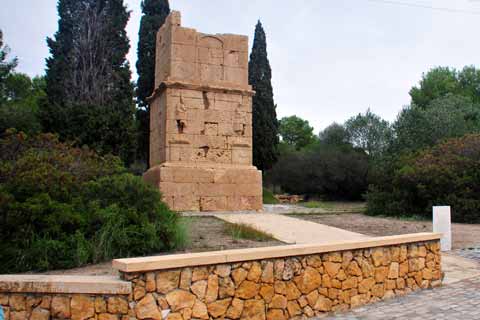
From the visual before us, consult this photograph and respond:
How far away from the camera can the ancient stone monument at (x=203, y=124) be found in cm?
1325

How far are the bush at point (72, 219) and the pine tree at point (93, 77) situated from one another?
12377mm

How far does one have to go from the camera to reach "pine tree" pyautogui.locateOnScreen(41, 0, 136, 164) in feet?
65.7

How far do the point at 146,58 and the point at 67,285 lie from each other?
22293 mm

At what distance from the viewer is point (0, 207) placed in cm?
616

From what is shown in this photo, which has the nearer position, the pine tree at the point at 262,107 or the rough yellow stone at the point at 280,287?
the rough yellow stone at the point at 280,287

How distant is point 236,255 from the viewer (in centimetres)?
501

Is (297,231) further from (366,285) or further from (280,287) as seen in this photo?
(280,287)

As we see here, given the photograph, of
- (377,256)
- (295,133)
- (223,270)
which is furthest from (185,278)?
(295,133)

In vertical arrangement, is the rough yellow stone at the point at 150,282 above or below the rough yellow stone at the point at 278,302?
above

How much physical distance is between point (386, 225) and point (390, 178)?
514cm

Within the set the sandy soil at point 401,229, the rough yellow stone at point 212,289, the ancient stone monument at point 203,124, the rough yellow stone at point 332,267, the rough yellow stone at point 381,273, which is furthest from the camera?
the ancient stone monument at point 203,124

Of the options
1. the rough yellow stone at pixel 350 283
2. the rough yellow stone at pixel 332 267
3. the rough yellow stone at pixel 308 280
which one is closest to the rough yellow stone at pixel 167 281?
the rough yellow stone at pixel 308 280

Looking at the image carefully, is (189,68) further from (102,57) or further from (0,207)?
(102,57)

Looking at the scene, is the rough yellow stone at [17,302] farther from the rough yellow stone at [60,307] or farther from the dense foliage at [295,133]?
the dense foliage at [295,133]
